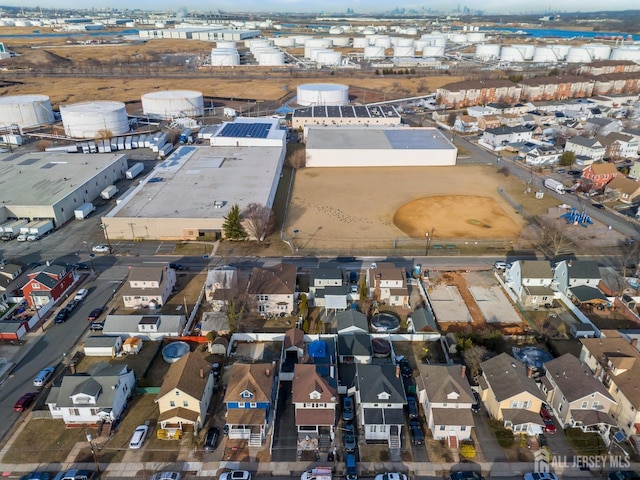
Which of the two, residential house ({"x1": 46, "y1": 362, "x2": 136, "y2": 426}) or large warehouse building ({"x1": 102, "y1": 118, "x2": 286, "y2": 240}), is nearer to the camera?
residential house ({"x1": 46, "y1": 362, "x2": 136, "y2": 426})

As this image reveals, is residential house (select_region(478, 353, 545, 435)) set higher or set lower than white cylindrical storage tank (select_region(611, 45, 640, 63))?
lower

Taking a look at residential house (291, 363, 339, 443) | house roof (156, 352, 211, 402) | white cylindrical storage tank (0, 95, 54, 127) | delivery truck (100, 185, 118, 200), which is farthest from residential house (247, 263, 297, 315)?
white cylindrical storage tank (0, 95, 54, 127)

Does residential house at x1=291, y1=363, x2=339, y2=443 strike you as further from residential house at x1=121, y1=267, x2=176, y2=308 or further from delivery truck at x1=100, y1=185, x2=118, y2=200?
delivery truck at x1=100, y1=185, x2=118, y2=200

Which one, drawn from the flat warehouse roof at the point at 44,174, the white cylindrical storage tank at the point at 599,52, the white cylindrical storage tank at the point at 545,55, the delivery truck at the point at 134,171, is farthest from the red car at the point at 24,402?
the white cylindrical storage tank at the point at 599,52

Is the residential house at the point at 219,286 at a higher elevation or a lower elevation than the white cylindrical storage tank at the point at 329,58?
lower

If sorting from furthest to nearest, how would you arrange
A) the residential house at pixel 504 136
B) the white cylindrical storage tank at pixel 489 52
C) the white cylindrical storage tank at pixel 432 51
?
the white cylindrical storage tank at pixel 489 52 < the white cylindrical storage tank at pixel 432 51 < the residential house at pixel 504 136

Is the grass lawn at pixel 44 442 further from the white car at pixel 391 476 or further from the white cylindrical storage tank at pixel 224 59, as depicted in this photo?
the white cylindrical storage tank at pixel 224 59

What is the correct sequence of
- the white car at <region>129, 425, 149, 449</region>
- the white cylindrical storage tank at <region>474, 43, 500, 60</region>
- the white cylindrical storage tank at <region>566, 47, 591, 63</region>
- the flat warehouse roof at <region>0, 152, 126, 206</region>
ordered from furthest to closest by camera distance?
the white cylindrical storage tank at <region>474, 43, 500, 60</region> < the white cylindrical storage tank at <region>566, 47, 591, 63</region> < the flat warehouse roof at <region>0, 152, 126, 206</region> < the white car at <region>129, 425, 149, 449</region>
